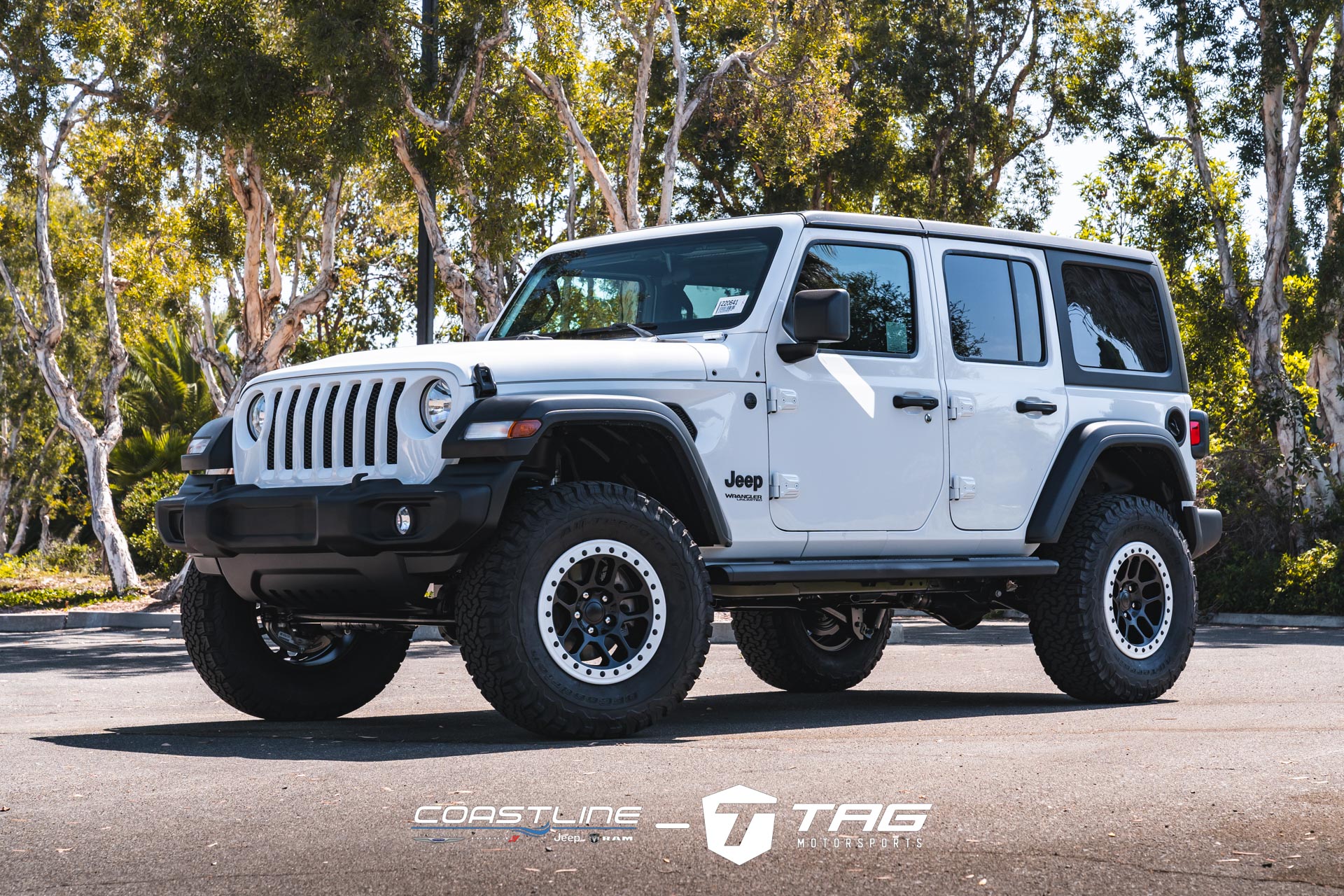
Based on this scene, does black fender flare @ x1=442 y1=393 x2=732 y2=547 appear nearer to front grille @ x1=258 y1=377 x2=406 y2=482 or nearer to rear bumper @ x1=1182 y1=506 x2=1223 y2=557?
front grille @ x1=258 y1=377 x2=406 y2=482

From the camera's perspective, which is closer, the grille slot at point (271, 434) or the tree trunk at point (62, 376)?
the grille slot at point (271, 434)

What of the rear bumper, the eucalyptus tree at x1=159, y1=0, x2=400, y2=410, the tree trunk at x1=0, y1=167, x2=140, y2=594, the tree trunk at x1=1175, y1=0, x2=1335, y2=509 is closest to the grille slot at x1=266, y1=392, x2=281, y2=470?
the rear bumper

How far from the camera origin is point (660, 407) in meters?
6.25

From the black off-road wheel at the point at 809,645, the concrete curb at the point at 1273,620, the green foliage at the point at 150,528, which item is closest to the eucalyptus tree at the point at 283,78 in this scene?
the green foliage at the point at 150,528

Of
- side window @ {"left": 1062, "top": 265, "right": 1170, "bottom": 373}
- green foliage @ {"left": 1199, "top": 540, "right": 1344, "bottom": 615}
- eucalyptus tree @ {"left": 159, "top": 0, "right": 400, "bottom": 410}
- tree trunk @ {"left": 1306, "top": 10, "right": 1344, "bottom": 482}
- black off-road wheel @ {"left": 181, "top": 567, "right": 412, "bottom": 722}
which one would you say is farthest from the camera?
tree trunk @ {"left": 1306, "top": 10, "right": 1344, "bottom": 482}

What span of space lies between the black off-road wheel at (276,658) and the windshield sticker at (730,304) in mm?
2060

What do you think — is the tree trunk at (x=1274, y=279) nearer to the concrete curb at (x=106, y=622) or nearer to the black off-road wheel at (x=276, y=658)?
the concrete curb at (x=106, y=622)

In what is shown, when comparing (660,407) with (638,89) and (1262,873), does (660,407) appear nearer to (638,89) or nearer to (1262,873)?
(1262,873)

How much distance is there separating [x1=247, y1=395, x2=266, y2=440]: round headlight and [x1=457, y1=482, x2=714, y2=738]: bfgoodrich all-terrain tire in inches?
53.9

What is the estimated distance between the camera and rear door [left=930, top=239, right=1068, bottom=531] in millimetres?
7648

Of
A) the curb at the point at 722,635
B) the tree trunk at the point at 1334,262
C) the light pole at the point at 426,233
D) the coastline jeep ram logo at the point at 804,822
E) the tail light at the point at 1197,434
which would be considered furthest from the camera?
the tree trunk at the point at 1334,262

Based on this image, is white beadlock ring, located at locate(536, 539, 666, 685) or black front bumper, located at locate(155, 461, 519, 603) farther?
white beadlock ring, located at locate(536, 539, 666, 685)

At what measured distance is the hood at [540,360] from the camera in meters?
6.10

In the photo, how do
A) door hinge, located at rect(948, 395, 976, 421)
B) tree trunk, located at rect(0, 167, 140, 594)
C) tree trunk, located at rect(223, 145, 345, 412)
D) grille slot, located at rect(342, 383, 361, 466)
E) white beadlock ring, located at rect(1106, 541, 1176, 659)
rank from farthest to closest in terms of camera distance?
tree trunk, located at rect(0, 167, 140, 594)
tree trunk, located at rect(223, 145, 345, 412)
white beadlock ring, located at rect(1106, 541, 1176, 659)
door hinge, located at rect(948, 395, 976, 421)
grille slot, located at rect(342, 383, 361, 466)
